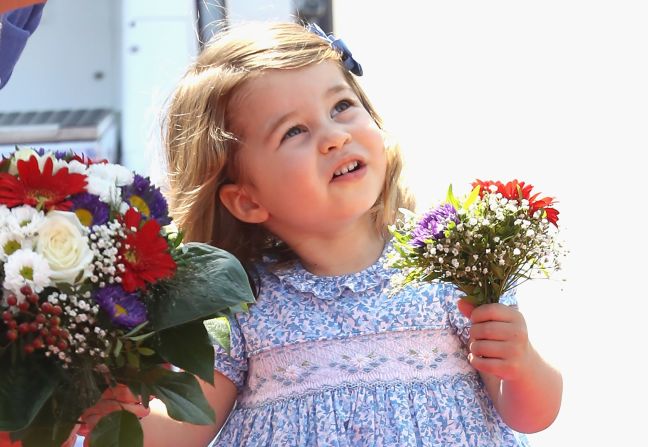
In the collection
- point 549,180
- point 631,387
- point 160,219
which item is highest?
point 160,219

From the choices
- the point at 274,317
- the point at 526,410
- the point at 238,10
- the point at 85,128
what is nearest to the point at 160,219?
the point at 274,317

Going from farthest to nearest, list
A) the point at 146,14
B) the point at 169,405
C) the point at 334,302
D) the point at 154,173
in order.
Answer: the point at 146,14 → the point at 154,173 → the point at 334,302 → the point at 169,405

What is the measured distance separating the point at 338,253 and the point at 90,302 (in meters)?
0.90

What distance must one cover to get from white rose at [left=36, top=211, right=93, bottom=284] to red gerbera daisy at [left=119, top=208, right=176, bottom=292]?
55 mm

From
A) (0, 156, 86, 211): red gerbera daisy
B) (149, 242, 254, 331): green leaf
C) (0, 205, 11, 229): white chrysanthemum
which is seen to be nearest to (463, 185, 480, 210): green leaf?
(149, 242, 254, 331): green leaf

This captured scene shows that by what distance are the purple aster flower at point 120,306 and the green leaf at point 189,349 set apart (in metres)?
0.08

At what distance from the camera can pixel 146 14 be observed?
19.0ft

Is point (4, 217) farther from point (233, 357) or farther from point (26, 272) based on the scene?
point (233, 357)

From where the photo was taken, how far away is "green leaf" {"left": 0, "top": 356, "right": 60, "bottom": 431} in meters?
→ 1.41

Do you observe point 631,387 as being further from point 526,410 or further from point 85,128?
point 85,128

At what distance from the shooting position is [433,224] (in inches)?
71.6

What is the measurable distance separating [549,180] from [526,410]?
7.88ft

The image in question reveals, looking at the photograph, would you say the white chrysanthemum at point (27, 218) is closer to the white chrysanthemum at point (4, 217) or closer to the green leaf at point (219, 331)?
the white chrysanthemum at point (4, 217)

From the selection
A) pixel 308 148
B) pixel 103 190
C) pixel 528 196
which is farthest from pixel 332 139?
pixel 103 190
